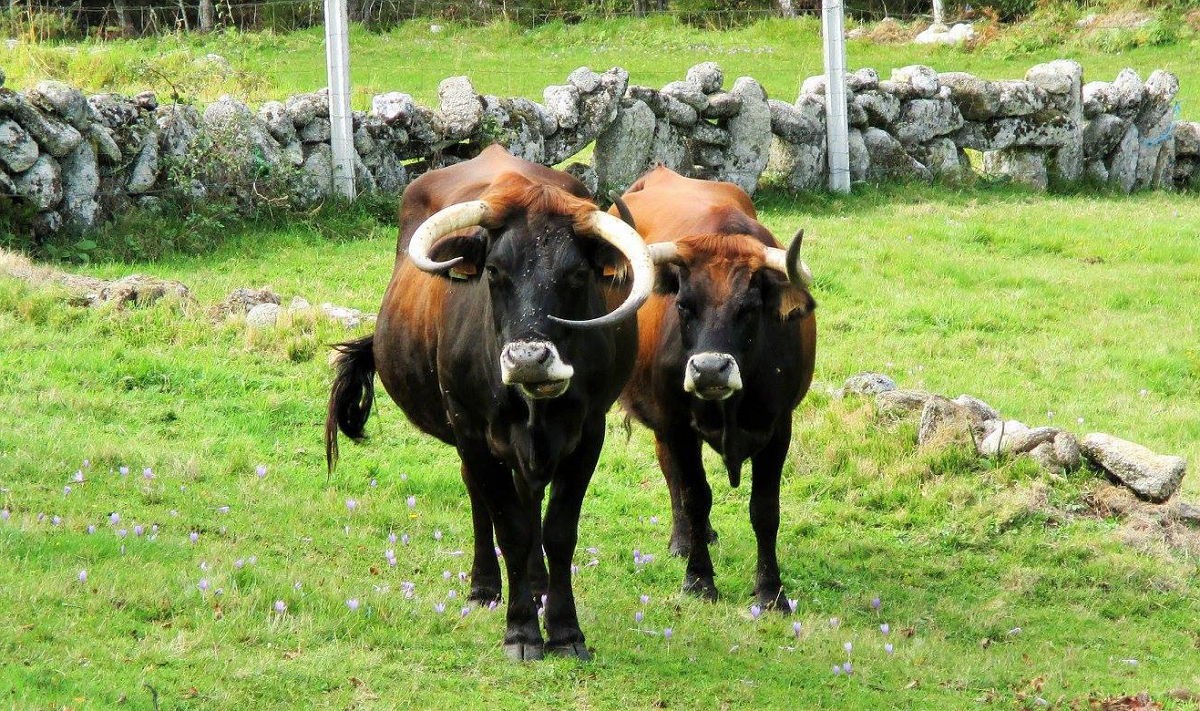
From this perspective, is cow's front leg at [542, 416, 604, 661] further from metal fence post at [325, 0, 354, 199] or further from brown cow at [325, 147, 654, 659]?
metal fence post at [325, 0, 354, 199]

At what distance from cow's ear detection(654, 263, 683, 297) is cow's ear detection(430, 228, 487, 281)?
1.48 metres

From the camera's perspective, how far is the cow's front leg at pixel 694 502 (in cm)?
754

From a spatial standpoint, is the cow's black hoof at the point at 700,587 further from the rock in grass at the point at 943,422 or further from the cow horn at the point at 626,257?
the rock in grass at the point at 943,422

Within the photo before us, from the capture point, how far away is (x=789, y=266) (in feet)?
22.6

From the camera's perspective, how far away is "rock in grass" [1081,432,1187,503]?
864cm

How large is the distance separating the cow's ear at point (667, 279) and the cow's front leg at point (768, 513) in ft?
3.03

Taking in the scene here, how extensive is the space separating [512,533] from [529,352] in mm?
1143

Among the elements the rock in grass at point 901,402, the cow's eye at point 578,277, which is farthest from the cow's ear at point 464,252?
the rock in grass at point 901,402

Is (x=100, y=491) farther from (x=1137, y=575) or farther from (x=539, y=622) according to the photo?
(x=1137, y=575)

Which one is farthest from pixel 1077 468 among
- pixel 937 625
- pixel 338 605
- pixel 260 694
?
pixel 260 694

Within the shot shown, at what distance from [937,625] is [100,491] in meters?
4.36

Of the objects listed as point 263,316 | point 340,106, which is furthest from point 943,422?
point 340,106

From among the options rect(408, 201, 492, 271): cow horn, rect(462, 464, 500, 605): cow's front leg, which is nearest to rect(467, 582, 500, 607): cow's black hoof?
rect(462, 464, 500, 605): cow's front leg

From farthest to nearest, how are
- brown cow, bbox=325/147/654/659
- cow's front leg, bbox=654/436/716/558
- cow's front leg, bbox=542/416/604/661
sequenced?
cow's front leg, bbox=654/436/716/558 < cow's front leg, bbox=542/416/604/661 < brown cow, bbox=325/147/654/659
